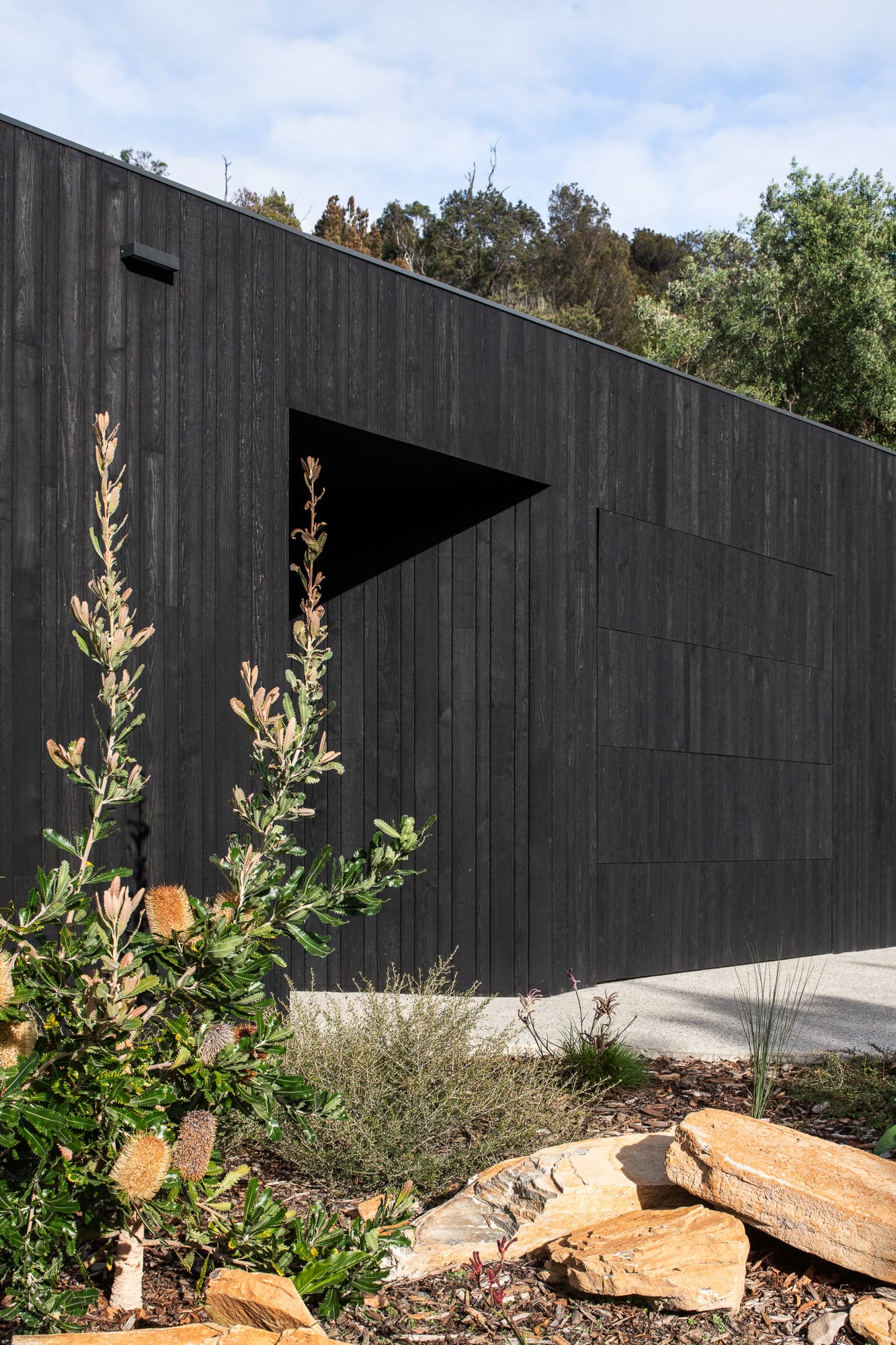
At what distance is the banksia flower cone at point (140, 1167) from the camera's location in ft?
6.84

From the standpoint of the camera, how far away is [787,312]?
20.1 meters

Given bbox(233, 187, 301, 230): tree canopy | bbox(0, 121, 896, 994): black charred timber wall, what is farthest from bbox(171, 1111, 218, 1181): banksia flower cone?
bbox(233, 187, 301, 230): tree canopy

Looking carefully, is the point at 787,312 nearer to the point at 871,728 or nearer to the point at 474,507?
the point at 871,728

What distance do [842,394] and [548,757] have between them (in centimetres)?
1526

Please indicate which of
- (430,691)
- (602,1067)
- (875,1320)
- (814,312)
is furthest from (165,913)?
(814,312)

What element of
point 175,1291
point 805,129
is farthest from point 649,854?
point 805,129

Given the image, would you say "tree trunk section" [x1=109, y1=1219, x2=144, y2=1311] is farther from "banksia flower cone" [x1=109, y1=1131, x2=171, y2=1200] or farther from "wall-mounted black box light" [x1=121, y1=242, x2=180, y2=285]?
"wall-mounted black box light" [x1=121, y1=242, x2=180, y2=285]

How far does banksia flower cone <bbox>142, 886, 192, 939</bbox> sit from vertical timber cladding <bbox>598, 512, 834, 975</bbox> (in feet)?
16.9

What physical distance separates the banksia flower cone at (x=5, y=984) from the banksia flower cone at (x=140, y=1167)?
33 centimetres

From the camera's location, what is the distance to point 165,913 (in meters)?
2.32

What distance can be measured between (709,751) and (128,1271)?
6.27 m

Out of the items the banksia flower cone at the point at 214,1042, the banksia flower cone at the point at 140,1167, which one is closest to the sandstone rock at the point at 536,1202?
the banksia flower cone at the point at 214,1042

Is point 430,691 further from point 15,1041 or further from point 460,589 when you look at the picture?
point 15,1041

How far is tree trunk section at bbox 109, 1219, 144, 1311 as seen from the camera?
2.35 m
